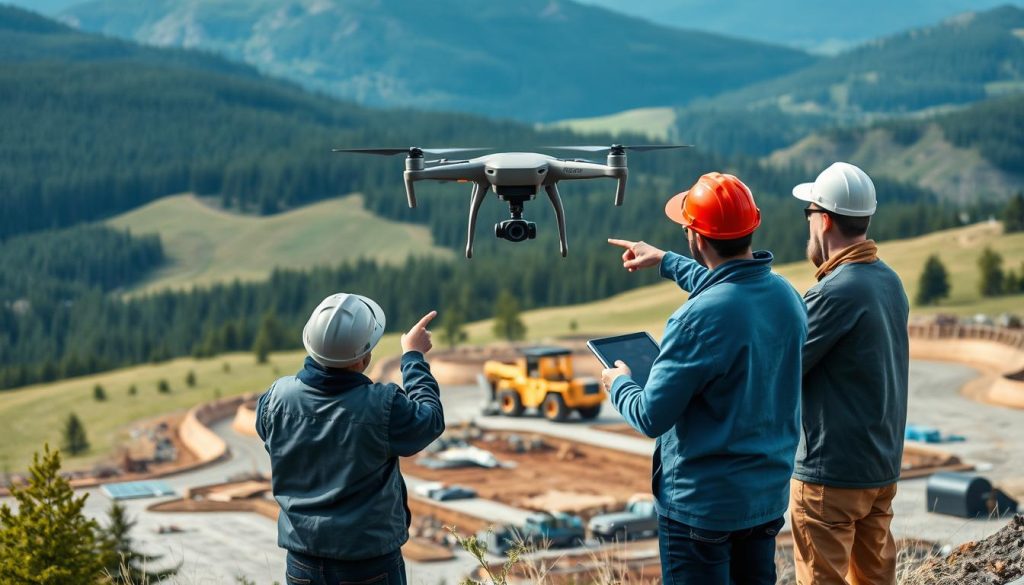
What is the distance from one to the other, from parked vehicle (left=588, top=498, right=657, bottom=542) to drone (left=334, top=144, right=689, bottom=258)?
2197cm

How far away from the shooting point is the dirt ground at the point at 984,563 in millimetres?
6512

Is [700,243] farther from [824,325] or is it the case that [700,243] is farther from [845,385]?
[845,385]

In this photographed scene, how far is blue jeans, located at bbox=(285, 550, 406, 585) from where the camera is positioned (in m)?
5.35

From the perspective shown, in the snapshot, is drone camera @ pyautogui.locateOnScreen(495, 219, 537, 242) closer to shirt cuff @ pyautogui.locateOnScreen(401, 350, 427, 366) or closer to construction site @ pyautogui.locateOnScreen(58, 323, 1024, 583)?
shirt cuff @ pyautogui.locateOnScreen(401, 350, 427, 366)

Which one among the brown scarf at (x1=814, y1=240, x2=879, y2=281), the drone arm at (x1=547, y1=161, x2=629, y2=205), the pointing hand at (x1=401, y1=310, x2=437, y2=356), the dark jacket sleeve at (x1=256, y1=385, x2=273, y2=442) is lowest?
the dark jacket sleeve at (x1=256, y1=385, x2=273, y2=442)

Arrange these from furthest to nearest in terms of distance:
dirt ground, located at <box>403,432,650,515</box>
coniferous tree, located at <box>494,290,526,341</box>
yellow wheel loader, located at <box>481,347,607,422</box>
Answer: coniferous tree, located at <box>494,290,526,341</box> → yellow wheel loader, located at <box>481,347,607,422</box> → dirt ground, located at <box>403,432,650,515</box>

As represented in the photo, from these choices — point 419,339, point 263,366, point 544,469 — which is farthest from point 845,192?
point 263,366

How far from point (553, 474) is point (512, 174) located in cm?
3366

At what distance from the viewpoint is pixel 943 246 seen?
280 ft

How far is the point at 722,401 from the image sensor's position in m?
5.14

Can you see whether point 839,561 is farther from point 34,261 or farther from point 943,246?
point 34,261

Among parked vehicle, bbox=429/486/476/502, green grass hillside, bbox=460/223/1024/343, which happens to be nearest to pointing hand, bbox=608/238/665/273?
parked vehicle, bbox=429/486/476/502

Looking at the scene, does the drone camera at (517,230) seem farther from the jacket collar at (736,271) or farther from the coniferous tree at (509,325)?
the coniferous tree at (509,325)

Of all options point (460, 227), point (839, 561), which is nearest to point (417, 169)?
point (839, 561)
